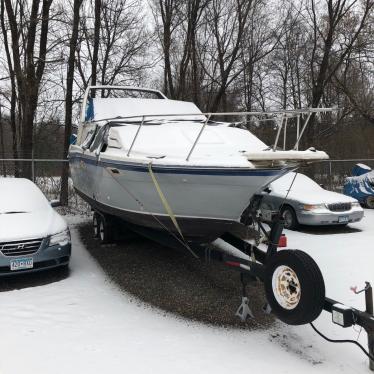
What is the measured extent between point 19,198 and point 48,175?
6.13 m

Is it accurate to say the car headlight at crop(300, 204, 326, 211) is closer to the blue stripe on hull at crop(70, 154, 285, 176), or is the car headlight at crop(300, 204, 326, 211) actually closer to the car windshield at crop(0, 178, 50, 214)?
the blue stripe on hull at crop(70, 154, 285, 176)

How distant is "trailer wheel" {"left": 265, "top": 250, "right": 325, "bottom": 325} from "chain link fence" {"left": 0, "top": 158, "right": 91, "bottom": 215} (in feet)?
30.4

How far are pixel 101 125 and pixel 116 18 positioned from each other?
10.5 metres

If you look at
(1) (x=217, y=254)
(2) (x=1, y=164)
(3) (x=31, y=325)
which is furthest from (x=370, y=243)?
(2) (x=1, y=164)

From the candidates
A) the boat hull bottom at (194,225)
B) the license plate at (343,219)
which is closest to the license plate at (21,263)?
the boat hull bottom at (194,225)

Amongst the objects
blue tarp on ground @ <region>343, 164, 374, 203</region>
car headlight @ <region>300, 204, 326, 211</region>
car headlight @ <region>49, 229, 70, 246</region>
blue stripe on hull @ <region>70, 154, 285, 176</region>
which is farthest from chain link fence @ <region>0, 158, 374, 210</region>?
blue stripe on hull @ <region>70, 154, 285, 176</region>

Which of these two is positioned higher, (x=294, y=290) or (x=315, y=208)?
(x=294, y=290)

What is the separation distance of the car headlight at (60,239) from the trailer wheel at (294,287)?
3.47 m

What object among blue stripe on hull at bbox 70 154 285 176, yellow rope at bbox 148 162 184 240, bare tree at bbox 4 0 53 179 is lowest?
yellow rope at bbox 148 162 184 240

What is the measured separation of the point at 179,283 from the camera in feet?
20.9

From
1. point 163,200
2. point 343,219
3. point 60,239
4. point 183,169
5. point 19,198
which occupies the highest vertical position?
point 183,169

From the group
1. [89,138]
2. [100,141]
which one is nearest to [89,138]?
[89,138]

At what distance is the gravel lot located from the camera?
17.5 feet

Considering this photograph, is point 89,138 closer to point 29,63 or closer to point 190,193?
point 190,193
